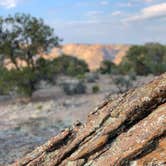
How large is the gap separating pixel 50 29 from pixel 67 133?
2647 cm

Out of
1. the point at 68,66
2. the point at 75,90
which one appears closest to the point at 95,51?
the point at 68,66

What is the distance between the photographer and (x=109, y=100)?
901 cm

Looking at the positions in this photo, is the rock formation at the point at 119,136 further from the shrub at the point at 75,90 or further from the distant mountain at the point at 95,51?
the distant mountain at the point at 95,51

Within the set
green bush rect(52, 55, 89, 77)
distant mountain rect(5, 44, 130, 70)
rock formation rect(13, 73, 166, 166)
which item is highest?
rock formation rect(13, 73, 166, 166)

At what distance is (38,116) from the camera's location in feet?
92.6

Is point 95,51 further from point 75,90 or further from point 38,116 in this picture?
point 38,116

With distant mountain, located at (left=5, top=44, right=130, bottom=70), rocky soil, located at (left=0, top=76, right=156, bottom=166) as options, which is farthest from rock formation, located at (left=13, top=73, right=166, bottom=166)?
distant mountain, located at (left=5, top=44, right=130, bottom=70)

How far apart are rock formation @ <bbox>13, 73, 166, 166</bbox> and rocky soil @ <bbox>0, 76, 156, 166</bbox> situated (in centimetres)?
577

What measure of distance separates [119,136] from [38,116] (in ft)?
68.0

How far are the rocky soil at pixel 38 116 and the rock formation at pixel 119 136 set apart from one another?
18.9 feet

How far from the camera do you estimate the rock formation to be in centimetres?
718

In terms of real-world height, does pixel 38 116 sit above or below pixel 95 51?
above

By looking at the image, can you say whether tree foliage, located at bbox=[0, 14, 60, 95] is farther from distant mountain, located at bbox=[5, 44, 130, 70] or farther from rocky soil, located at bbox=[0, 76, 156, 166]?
distant mountain, located at bbox=[5, 44, 130, 70]

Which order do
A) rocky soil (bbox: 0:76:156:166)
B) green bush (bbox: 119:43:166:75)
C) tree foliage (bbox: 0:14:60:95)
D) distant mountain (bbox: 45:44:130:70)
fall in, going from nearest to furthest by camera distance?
1. rocky soil (bbox: 0:76:156:166)
2. tree foliage (bbox: 0:14:60:95)
3. green bush (bbox: 119:43:166:75)
4. distant mountain (bbox: 45:44:130:70)
